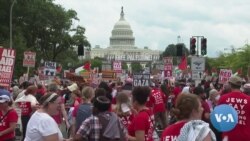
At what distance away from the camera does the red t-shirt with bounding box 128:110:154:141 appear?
8.35m

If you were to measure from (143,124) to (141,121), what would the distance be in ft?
0.15

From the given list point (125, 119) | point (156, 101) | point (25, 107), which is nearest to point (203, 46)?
point (156, 101)

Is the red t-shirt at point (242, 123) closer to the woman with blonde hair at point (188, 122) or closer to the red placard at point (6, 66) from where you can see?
the woman with blonde hair at point (188, 122)

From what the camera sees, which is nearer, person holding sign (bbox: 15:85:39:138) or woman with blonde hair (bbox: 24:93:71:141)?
woman with blonde hair (bbox: 24:93:71:141)

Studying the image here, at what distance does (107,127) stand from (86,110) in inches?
126

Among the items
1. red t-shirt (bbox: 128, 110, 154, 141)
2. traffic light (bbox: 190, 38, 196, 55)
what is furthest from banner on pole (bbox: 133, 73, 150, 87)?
traffic light (bbox: 190, 38, 196, 55)

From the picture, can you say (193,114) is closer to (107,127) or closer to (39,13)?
(107,127)

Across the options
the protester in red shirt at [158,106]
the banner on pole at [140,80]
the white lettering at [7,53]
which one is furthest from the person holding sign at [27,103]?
the banner on pole at [140,80]

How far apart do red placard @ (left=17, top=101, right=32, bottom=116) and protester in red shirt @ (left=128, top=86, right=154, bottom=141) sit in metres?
6.48

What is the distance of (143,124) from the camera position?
8.34m

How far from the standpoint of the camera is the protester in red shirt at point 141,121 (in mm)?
8336

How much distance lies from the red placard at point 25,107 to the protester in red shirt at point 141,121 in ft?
21.3

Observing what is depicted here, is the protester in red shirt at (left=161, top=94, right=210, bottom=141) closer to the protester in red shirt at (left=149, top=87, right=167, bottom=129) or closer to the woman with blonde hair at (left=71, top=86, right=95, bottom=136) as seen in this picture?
the woman with blonde hair at (left=71, top=86, right=95, bottom=136)

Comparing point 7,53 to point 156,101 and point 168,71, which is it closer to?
point 156,101
